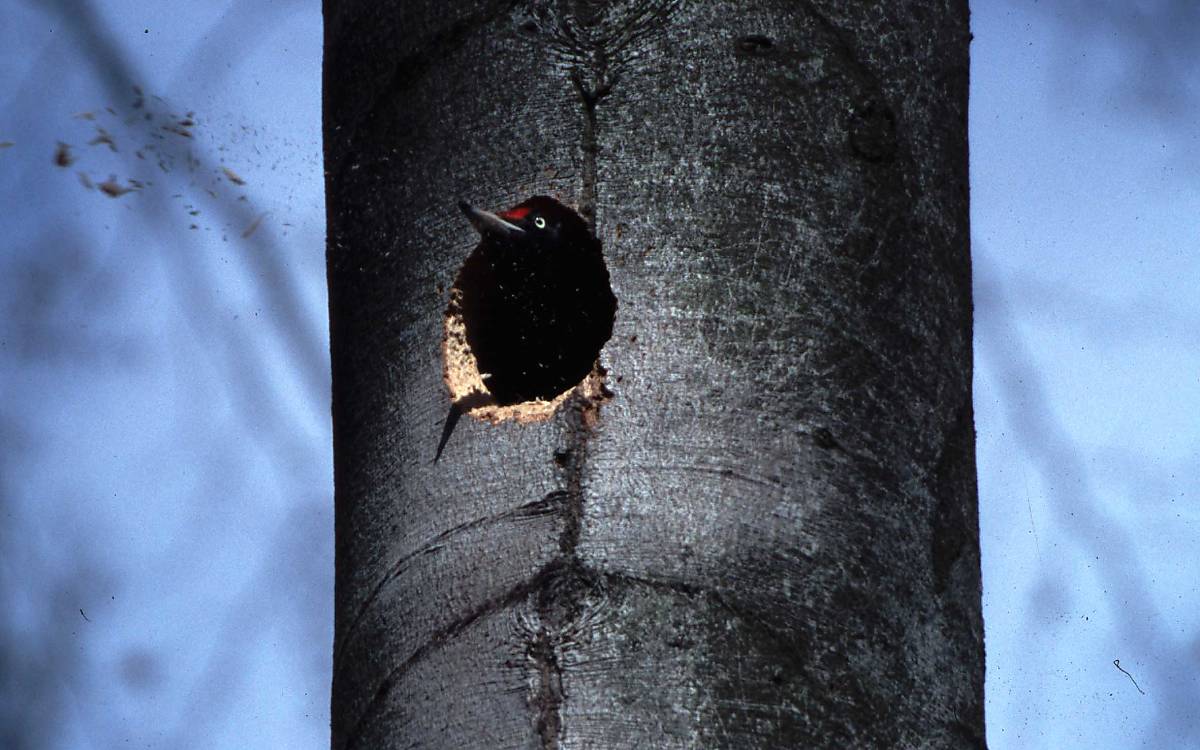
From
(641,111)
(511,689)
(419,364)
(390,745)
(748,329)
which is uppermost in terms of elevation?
(641,111)

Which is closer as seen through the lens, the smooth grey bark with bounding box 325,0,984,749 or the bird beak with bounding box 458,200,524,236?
the smooth grey bark with bounding box 325,0,984,749

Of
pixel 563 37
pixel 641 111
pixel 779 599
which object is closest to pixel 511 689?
pixel 779 599

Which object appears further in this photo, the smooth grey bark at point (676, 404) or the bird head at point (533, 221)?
the bird head at point (533, 221)

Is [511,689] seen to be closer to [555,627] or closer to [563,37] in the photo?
[555,627]

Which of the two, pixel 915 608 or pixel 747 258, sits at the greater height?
pixel 747 258

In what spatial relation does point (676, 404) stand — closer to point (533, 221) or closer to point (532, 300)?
point (533, 221)

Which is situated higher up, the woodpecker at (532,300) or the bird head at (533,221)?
the bird head at (533,221)

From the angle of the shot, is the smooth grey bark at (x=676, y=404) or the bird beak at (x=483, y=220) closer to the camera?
the smooth grey bark at (x=676, y=404)
